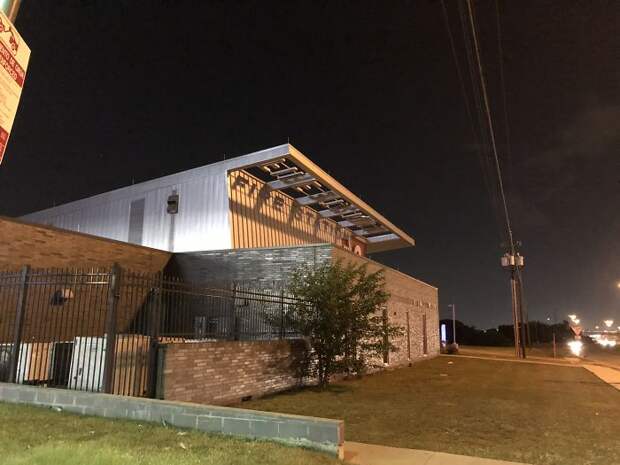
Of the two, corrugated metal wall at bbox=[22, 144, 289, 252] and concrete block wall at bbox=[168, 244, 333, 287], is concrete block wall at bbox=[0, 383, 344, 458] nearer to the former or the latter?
concrete block wall at bbox=[168, 244, 333, 287]

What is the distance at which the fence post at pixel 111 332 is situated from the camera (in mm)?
8773

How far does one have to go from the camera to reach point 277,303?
1477 centimetres

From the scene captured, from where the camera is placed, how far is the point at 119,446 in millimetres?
6062

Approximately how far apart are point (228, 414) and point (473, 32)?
8.56 metres

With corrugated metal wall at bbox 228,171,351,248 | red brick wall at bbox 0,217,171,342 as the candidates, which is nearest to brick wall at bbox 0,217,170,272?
red brick wall at bbox 0,217,171,342

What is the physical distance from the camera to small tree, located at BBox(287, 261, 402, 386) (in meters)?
14.2

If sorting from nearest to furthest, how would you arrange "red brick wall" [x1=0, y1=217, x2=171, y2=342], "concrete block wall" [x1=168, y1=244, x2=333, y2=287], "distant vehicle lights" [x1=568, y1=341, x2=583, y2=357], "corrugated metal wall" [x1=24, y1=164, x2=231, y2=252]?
"red brick wall" [x1=0, y1=217, x2=171, y2=342], "concrete block wall" [x1=168, y1=244, x2=333, y2=287], "corrugated metal wall" [x1=24, y1=164, x2=231, y2=252], "distant vehicle lights" [x1=568, y1=341, x2=583, y2=357]

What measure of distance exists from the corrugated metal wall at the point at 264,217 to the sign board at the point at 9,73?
19.8 meters

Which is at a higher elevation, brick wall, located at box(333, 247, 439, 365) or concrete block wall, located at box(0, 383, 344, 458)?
brick wall, located at box(333, 247, 439, 365)

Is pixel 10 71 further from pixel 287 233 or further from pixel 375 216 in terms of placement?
pixel 375 216

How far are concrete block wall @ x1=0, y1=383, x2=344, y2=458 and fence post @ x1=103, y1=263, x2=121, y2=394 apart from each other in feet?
2.54

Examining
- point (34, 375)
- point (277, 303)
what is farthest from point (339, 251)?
point (34, 375)

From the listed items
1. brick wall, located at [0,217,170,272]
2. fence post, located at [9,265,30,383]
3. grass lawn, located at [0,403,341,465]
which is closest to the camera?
grass lawn, located at [0,403,341,465]

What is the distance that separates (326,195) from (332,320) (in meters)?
14.0
